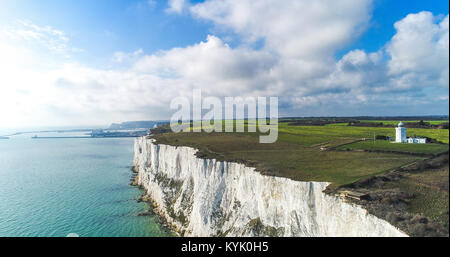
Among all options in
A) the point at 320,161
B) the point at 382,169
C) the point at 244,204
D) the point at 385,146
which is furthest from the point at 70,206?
the point at 385,146

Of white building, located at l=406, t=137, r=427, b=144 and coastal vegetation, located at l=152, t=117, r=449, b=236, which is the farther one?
white building, located at l=406, t=137, r=427, b=144

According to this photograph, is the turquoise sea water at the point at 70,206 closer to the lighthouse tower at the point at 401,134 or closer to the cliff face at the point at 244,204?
the cliff face at the point at 244,204

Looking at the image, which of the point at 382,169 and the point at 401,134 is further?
the point at 401,134

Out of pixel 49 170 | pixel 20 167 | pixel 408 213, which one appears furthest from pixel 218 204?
pixel 20 167

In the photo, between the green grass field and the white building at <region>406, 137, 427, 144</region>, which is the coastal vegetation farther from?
the white building at <region>406, 137, 427, 144</region>

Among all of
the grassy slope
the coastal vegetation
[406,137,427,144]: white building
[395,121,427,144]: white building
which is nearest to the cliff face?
the coastal vegetation

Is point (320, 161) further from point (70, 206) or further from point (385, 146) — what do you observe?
point (70, 206)

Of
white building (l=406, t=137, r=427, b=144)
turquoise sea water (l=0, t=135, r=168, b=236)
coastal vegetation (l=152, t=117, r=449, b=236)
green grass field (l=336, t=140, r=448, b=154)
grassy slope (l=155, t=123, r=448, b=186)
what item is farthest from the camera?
turquoise sea water (l=0, t=135, r=168, b=236)
